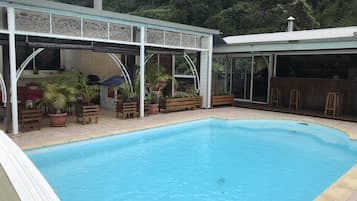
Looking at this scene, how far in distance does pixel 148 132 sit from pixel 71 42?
355 cm

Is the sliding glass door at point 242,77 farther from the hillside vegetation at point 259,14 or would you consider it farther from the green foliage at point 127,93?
the hillside vegetation at point 259,14

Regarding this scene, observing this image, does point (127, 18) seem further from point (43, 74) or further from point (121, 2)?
point (121, 2)

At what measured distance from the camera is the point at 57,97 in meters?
7.93

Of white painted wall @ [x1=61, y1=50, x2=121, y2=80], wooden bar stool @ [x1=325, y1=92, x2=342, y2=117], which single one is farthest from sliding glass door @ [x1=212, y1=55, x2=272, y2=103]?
white painted wall @ [x1=61, y1=50, x2=121, y2=80]

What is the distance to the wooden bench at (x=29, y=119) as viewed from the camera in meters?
7.36

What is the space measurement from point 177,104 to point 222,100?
2.70 meters

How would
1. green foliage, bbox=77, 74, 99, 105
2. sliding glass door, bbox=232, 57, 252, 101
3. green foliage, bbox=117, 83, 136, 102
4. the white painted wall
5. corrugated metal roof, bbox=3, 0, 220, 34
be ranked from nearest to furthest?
corrugated metal roof, bbox=3, 0, 220, 34 < green foliage, bbox=77, 74, 99, 105 < green foliage, bbox=117, 83, 136, 102 < the white painted wall < sliding glass door, bbox=232, 57, 252, 101

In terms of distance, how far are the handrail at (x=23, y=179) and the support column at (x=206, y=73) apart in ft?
34.5

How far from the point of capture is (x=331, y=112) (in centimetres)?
1159

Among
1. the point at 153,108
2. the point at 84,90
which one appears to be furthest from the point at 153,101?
the point at 84,90

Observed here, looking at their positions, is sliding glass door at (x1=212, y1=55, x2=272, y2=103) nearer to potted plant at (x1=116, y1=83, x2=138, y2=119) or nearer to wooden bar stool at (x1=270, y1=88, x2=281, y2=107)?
wooden bar stool at (x1=270, y1=88, x2=281, y2=107)

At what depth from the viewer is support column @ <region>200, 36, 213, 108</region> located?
1242 cm

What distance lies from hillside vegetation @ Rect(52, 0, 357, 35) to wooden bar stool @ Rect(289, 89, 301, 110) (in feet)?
39.7

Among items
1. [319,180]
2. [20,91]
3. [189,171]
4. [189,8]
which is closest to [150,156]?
[189,171]
